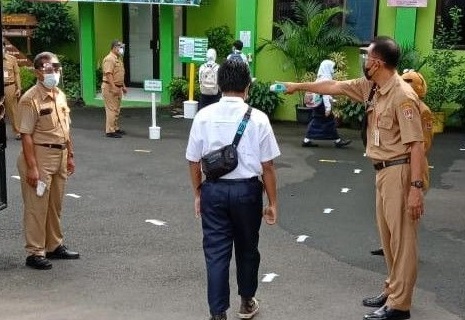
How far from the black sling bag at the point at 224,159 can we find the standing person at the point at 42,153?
1928mm

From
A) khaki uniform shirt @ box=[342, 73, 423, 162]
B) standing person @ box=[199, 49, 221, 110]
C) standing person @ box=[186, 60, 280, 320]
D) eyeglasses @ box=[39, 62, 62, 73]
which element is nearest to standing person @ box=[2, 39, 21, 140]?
standing person @ box=[199, 49, 221, 110]

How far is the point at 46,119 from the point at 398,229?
2902 mm

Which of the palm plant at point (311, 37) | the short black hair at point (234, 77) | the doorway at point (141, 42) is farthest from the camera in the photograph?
the doorway at point (141, 42)

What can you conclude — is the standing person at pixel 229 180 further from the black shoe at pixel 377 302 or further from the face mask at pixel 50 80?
the face mask at pixel 50 80

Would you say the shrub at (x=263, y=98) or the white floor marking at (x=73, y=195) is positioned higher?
the shrub at (x=263, y=98)

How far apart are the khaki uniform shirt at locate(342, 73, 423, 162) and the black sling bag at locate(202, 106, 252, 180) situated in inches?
37.3

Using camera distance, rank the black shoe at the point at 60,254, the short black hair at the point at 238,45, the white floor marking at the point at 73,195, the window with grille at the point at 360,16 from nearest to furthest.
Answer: the black shoe at the point at 60,254, the white floor marking at the point at 73,195, the short black hair at the point at 238,45, the window with grille at the point at 360,16

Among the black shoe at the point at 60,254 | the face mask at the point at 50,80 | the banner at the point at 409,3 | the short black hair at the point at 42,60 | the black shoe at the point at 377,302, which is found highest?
the banner at the point at 409,3

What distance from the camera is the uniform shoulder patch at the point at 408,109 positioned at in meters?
4.59

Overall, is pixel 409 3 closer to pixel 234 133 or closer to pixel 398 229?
pixel 398 229

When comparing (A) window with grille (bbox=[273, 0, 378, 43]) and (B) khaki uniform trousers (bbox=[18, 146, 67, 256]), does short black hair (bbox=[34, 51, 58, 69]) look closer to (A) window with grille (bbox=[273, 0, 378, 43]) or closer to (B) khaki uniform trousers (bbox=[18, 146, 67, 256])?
(B) khaki uniform trousers (bbox=[18, 146, 67, 256])

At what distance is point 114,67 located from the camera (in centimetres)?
1230

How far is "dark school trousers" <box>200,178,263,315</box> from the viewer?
445 centimetres

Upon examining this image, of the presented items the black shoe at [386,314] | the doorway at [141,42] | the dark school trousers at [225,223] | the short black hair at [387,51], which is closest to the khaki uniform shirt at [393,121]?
the short black hair at [387,51]
